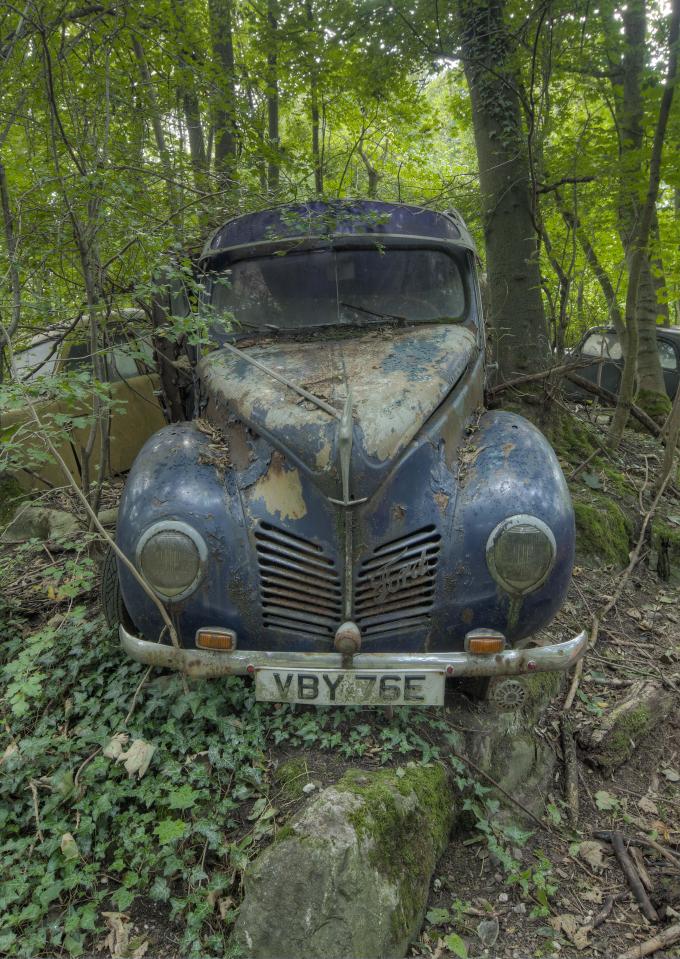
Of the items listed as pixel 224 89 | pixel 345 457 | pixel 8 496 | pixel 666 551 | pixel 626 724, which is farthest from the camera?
pixel 224 89

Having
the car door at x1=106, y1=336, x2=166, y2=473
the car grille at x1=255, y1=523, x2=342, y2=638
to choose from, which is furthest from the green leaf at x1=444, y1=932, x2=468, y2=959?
the car door at x1=106, y1=336, x2=166, y2=473

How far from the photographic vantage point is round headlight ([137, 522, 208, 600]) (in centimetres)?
255

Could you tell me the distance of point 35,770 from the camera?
8.61 ft

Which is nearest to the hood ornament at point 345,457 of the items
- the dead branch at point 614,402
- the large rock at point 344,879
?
the large rock at point 344,879

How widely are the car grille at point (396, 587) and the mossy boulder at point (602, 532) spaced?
106 inches

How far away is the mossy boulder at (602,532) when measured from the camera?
491cm

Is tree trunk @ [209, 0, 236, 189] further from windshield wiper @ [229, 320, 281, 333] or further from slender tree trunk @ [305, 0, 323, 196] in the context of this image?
windshield wiper @ [229, 320, 281, 333]

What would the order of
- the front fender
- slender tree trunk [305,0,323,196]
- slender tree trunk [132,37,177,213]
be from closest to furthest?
the front fender, slender tree trunk [132,37,177,213], slender tree trunk [305,0,323,196]

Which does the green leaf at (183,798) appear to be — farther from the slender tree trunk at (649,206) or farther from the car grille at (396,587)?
the slender tree trunk at (649,206)

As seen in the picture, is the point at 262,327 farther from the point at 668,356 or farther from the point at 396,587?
the point at 668,356

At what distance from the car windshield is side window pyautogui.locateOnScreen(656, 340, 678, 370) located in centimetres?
740

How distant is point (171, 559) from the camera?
2545mm

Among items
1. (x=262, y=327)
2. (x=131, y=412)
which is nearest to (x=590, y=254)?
(x=262, y=327)

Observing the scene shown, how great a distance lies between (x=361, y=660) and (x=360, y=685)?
0.30 feet
